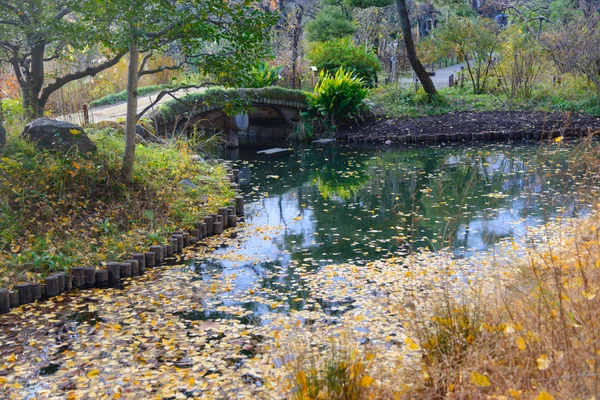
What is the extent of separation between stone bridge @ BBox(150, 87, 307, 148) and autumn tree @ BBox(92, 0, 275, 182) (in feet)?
17.6

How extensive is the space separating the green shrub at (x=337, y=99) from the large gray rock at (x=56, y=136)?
28.4ft

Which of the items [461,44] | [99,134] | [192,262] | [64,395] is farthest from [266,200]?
[461,44]

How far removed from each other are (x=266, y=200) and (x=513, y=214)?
11.9ft

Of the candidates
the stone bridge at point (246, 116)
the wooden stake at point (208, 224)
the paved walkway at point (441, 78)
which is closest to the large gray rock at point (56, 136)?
the wooden stake at point (208, 224)

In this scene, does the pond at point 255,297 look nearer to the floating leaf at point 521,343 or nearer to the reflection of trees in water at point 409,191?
the reflection of trees in water at point 409,191

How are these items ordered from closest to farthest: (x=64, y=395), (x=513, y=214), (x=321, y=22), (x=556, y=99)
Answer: (x=64, y=395)
(x=513, y=214)
(x=556, y=99)
(x=321, y=22)

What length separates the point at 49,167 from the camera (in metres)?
7.39

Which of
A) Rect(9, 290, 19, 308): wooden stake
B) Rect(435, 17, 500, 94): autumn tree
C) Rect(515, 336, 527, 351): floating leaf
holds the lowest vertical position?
Rect(9, 290, 19, 308): wooden stake

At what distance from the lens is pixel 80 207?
726 centimetres

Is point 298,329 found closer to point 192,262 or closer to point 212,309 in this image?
point 212,309

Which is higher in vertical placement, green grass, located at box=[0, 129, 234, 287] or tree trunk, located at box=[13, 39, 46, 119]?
tree trunk, located at box=[13, 39, 46, 119]

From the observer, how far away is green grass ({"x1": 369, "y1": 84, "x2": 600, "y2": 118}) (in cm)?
1600

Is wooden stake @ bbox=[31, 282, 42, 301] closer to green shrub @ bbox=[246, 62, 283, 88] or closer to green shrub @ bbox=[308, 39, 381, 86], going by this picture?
green shrub @ bbox=[246, 62, 283, 88]

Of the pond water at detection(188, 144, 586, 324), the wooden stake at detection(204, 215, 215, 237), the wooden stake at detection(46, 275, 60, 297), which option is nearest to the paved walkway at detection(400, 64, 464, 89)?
the pond water at detection(188, 144, 586, 324)
